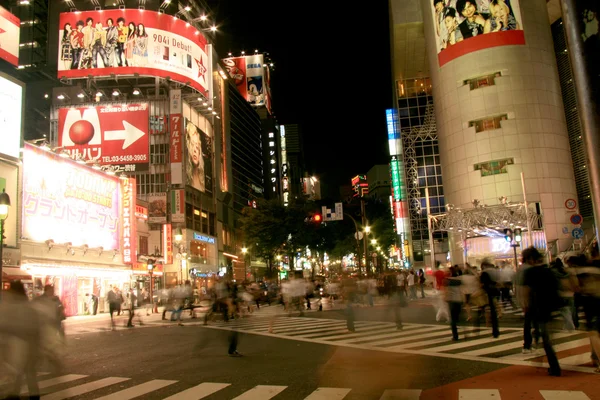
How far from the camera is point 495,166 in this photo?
4491cm

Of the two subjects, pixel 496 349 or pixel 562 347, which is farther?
pixel 496 349

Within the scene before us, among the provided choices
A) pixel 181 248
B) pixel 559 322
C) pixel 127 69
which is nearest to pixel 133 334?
pixel 559 322

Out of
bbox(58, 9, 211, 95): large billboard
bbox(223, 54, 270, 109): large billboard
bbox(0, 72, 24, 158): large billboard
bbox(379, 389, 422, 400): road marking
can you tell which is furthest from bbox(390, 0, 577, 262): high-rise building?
bbox(223, 54, 270, 109): large billboard

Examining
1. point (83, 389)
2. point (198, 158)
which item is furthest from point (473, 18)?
point (83, 389)

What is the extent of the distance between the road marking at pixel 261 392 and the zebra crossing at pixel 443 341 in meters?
4.09

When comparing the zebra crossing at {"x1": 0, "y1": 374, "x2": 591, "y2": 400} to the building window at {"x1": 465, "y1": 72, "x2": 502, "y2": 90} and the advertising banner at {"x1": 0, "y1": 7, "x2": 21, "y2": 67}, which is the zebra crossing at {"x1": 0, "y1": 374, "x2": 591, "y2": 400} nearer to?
the advertising banner at {"x1": 0, "y1": 7, "x2": 21, "y2": 67}

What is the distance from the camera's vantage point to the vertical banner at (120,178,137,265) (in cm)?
3756

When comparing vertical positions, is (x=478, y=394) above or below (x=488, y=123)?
below

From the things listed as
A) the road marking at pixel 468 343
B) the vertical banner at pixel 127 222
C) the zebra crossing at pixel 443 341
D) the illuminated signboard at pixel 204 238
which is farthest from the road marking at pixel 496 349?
the illuminated signboard at pixel 204 238

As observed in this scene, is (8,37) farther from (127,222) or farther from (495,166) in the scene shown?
(495,166)

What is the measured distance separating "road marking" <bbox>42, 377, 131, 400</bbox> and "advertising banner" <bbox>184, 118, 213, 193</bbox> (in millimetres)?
45571

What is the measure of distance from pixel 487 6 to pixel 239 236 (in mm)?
47937

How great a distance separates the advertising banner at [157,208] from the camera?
160 ft

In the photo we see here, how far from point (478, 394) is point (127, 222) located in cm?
3485
